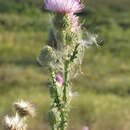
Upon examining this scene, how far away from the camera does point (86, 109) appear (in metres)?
16.2

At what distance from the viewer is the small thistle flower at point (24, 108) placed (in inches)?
103

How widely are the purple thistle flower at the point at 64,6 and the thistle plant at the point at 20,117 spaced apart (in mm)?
479

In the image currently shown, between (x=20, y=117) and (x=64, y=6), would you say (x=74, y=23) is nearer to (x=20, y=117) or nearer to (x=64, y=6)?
(x=64, y=6)

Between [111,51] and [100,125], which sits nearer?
[100,125]

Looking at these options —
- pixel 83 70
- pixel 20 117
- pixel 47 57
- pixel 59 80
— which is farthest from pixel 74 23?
pixel 83 70

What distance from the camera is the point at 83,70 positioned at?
77.0ft

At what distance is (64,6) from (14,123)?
1.74ft

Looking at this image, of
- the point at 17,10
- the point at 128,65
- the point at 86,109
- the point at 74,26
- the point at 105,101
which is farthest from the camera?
the point at 17,10

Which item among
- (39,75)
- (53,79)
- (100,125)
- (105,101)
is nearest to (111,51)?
(39,75)

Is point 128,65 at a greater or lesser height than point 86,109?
greater

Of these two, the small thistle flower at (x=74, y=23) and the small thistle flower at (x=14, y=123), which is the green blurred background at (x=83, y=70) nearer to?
the small thistle flower at (x=74, y=23)

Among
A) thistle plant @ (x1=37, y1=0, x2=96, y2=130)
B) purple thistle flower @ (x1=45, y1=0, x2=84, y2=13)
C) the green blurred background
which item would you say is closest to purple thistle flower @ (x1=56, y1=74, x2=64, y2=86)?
the green blurred background

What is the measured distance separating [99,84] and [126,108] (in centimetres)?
534

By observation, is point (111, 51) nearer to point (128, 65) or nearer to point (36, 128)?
point (128, 65)
